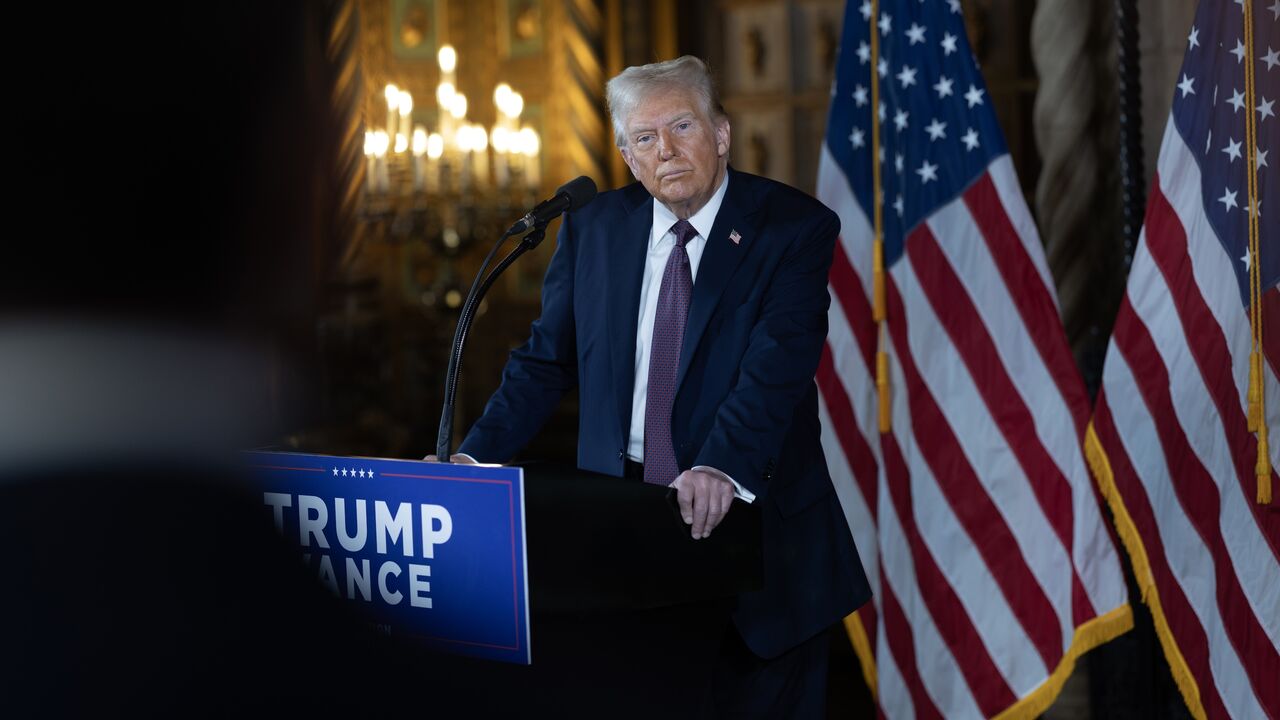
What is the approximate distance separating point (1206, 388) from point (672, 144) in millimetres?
1494

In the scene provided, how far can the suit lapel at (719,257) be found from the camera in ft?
6.48

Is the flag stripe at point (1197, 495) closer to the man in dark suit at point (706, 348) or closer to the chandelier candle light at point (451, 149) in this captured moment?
the man in dark suit at point (706, 348)

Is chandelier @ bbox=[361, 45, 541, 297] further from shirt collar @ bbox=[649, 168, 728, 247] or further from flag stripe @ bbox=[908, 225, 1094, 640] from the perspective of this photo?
shirt collar @ bbox=[649, 168, 728, 247]

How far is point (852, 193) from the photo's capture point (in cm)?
342

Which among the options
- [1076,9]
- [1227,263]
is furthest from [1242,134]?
[1076,9]

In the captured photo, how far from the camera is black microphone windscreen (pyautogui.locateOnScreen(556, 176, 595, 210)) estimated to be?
70.1 inches

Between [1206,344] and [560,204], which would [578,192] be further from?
[1206,344]

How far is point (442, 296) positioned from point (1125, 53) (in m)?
3.40

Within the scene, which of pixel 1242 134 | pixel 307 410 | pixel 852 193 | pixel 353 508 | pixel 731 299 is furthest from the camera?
pixel 852 193

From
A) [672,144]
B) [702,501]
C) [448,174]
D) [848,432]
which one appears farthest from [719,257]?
[448,174]

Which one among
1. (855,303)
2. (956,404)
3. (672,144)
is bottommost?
(956,404)

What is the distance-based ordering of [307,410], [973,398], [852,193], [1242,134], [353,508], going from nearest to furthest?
[307,410] < [353,508] < [1242,134] < [973,398] < [852,193]

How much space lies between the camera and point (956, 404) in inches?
125

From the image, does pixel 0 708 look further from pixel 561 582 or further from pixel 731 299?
pixel 731 299
